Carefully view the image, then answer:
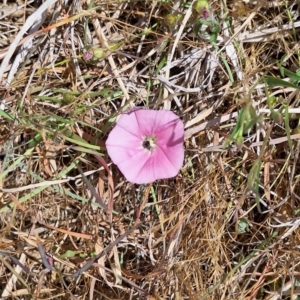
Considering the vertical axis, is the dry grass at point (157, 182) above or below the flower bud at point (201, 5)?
below

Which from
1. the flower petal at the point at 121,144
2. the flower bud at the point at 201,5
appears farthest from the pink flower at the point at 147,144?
the flower bud at the point at 201,5

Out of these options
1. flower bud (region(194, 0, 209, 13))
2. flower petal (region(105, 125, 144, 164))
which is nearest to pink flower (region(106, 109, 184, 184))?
flower petal (region(105, 125, 144, 164))

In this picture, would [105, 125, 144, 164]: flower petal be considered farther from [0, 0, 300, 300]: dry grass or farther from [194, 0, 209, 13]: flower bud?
[194, 0, 209, 13]: flower bud

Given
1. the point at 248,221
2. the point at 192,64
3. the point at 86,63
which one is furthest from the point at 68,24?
the point at 248,221

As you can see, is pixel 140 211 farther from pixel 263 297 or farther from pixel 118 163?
pixel 263 297

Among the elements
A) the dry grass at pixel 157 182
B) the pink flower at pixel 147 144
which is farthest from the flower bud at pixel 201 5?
the pink flower at pixel 147 144

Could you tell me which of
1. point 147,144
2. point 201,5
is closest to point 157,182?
point 147,144

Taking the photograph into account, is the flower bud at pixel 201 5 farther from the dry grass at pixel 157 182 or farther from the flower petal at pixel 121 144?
the flower petal at pixel 121 144
